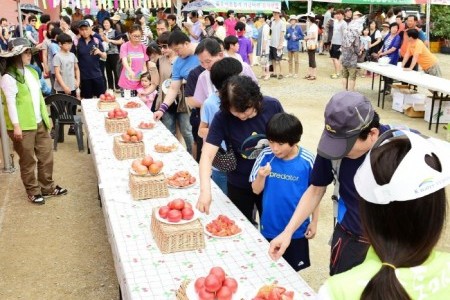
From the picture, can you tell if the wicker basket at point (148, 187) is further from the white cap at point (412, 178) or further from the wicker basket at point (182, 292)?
the white cap at point (412, 178)

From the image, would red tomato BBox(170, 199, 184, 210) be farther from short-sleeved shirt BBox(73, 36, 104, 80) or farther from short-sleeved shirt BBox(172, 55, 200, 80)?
short-sleeved shirt BBox(73, 36, 104, 80)

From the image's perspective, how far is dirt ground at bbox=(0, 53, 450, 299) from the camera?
12.4ft

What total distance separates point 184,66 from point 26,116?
1.74 metres

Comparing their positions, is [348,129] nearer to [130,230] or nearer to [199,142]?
[130,230]

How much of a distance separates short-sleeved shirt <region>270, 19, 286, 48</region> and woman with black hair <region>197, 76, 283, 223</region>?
10.0 metres

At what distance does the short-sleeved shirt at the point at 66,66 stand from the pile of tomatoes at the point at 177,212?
218 inches

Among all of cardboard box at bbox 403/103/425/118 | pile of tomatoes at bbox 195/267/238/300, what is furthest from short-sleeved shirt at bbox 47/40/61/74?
pile of tomatoes at bbox 195/267/238/300

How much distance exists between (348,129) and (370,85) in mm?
11394

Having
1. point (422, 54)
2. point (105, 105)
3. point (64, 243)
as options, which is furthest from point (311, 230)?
point (422, 54)

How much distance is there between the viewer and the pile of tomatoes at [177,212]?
8.70 ft

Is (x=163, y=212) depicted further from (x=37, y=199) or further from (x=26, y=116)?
(x=37, y=199)

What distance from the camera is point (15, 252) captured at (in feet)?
14.1

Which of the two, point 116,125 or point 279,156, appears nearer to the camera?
point 279,156

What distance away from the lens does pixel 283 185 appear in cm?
293
